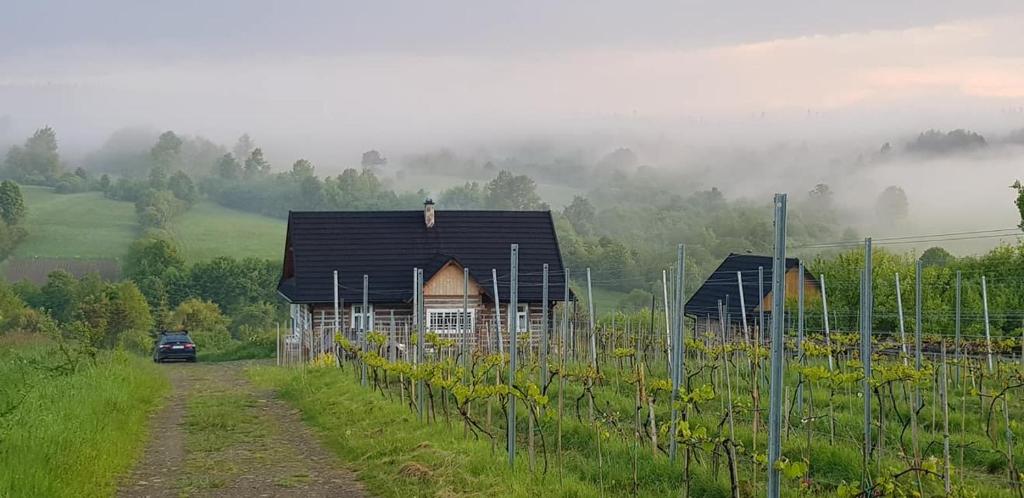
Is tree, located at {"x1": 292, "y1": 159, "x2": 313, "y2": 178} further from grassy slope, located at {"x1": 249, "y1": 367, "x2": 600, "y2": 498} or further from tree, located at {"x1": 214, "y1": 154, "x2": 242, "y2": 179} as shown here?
grassy slope, located at {"x1": 249, "y1": 367, "x2": 600, "y2": 498}

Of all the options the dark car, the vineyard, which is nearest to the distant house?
the dark car

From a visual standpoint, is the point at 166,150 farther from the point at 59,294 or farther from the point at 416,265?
the point at 416,265

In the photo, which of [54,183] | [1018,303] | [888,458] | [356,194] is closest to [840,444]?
[888,458]

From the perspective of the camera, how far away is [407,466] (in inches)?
451

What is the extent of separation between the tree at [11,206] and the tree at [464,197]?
49.8 m

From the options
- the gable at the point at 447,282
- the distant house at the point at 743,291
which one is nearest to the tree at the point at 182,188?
the distant house at the point at 743,291

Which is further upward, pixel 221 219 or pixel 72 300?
pixel 221 219

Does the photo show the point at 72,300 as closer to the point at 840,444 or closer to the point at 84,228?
the point at 84,228

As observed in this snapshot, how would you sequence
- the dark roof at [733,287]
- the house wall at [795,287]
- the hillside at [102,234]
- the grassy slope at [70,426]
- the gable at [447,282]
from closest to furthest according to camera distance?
the grassy slope at [70,426] → the gable at [447,282] → the house wall at [795,287] → the dark roof at [733,287] → the hillside at [102,234]

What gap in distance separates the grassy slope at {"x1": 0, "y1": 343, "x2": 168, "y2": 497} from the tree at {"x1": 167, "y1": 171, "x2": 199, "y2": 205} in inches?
4036

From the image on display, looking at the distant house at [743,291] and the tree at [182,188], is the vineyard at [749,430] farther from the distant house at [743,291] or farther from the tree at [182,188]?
the tree at [182,188]

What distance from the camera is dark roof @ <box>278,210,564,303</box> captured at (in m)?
37.8

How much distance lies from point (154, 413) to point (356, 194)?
112 m

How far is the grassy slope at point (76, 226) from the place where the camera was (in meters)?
93.1
